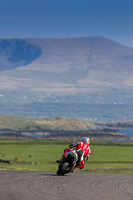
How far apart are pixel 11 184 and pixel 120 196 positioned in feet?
17.3

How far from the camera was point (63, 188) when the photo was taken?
2242cm

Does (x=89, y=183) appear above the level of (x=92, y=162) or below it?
above

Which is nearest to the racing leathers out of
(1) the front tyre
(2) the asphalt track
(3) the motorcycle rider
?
(3) the motorcycle rider

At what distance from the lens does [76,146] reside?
29922mm

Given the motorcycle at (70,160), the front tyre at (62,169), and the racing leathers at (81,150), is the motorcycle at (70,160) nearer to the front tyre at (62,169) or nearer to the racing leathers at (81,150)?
the front tyre at (62,169)

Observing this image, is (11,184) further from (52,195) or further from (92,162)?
(92,162)

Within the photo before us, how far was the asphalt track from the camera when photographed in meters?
20.1

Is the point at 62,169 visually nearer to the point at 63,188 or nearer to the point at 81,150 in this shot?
the point at 81,150

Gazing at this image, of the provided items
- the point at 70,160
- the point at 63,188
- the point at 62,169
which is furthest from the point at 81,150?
the point at 63,188

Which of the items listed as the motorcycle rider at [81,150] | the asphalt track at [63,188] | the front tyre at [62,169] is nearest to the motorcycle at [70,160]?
the front tyre at [62,169]

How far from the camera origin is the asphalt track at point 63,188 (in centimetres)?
2006

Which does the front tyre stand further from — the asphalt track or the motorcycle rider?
the asphalt track

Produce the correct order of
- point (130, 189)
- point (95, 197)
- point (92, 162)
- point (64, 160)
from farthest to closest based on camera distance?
point (92, 162), point (64, 160), point (130, 189), point (95, 197)

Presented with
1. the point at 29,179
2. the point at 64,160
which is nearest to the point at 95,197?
the point at 29,179
